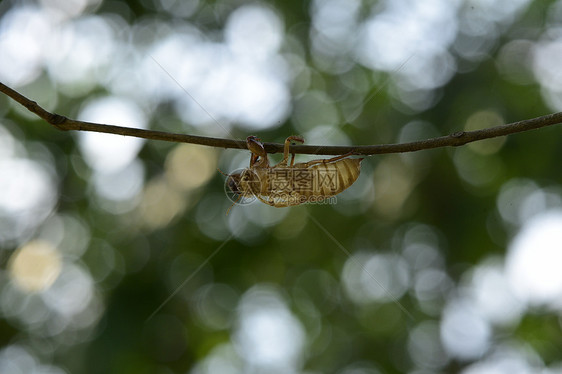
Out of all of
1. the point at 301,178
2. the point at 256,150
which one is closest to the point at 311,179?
the point at 301,178

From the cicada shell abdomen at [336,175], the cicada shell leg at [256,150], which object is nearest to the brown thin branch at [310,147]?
the cicada shell leg at [256,150]

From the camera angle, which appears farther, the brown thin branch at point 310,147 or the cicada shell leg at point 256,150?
the cicada shell leg at point 256,150

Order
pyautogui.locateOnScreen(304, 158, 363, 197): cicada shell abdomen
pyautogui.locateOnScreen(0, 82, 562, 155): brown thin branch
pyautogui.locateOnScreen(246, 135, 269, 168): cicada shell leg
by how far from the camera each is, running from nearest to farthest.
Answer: pyautogui.locateOnScreen(0, 82, 562, 155): brown thin branch < pyautogui.locateOnScreen(246, 135, 269, 168): cicada shell leg < pyautogui.locateOnScreen(304, 158, 363, 197): cicada shell abdomen

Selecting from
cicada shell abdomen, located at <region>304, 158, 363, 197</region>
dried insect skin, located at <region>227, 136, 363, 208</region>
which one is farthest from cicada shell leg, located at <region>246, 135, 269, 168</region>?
cicada shell abdomen, located at <region>304, 158, 363, 197</region>

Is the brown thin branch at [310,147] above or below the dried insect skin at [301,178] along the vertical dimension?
below

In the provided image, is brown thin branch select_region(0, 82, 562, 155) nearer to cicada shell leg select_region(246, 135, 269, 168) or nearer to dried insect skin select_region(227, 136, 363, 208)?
cicada shell leg select_region(246, 135, 269, 168)

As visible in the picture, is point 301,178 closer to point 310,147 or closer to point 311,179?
point 311,179

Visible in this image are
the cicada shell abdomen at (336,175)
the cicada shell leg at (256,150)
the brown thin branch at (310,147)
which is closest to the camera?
the brown thin branch at (310,147)

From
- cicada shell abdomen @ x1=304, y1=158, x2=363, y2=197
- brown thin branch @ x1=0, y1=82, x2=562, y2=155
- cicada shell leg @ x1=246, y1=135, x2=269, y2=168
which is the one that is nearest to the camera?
brown thin branch @ x1=0, y1=82, x2=562, y2=155

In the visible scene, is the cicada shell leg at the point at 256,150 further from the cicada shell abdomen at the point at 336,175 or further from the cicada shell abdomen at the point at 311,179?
the cicada shell abdomen at the point at 336,175
